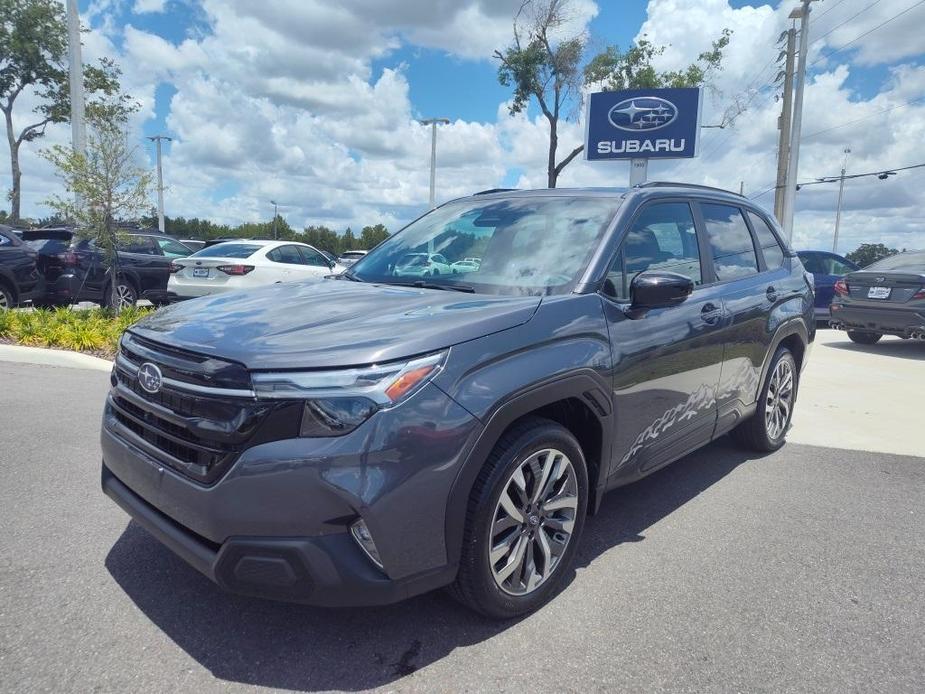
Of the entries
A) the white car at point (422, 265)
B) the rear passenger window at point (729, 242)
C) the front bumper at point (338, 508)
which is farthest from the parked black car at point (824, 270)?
the front bumper at point (338, 508)

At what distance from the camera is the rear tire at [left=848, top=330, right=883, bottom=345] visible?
11469 millimetres

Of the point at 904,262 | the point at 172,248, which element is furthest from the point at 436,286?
the point at 172,248

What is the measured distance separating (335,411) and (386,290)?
3.91 feet

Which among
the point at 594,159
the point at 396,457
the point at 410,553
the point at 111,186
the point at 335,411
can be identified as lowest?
the point at 410,553

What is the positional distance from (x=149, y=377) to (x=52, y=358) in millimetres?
6615

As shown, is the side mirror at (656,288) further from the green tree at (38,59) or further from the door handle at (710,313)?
the green tree at (38,59)

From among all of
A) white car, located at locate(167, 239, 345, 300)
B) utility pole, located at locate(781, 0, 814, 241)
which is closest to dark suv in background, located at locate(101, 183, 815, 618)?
white car, located at locate(167, 239, 345, 300)

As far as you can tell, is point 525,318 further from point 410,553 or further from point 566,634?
point 566,634

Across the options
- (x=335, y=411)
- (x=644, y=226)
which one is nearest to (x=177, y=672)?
(x=335, y=411)

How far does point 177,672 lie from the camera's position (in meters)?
2.29

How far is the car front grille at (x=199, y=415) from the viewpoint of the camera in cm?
217

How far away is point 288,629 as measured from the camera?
8.41ft

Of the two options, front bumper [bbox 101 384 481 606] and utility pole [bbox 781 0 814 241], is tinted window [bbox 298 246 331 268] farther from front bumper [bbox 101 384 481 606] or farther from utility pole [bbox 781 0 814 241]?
utility pole [bbox 781 0 814 241]

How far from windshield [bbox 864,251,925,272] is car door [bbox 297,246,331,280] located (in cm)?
948
